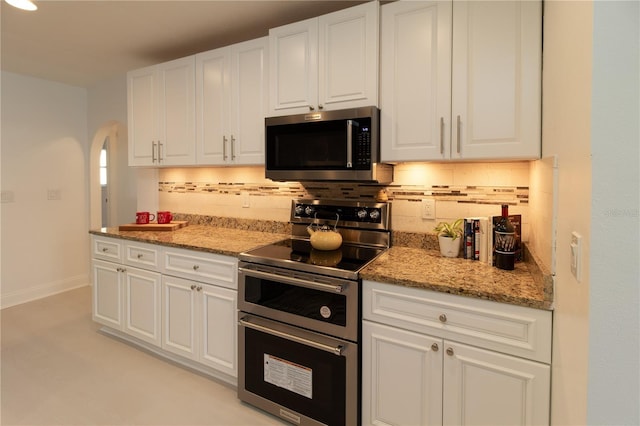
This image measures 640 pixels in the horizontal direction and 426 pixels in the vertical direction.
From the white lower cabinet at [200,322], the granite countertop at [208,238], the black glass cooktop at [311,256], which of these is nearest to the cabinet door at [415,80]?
the black glass cooktop at [311,256]

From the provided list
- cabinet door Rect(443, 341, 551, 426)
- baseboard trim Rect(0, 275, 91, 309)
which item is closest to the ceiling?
cabinet door Rect(443, 341, 551, 426)

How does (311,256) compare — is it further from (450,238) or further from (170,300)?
(170,300)

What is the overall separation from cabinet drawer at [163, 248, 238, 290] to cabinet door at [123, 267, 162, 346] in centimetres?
19

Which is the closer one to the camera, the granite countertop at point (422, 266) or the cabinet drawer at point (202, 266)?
the granite countertop at point (422, 266)

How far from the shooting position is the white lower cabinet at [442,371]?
1.33m

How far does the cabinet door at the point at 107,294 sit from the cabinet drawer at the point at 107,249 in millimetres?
47

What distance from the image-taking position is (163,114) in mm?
2768

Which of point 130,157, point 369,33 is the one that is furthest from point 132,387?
point 369,33

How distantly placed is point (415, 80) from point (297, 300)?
1.29 meters

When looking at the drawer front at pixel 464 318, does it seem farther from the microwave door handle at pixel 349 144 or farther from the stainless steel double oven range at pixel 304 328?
the microwave door handle at pixel 349 144

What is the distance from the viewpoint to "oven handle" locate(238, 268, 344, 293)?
167 cm

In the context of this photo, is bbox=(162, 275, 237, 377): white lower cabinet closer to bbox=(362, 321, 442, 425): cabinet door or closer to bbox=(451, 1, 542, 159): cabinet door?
Result: bbox=(362, 321, 442, 425): cabinet door

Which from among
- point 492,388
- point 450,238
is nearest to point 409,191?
point 450,238

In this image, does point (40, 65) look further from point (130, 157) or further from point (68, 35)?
point (130, 157)
